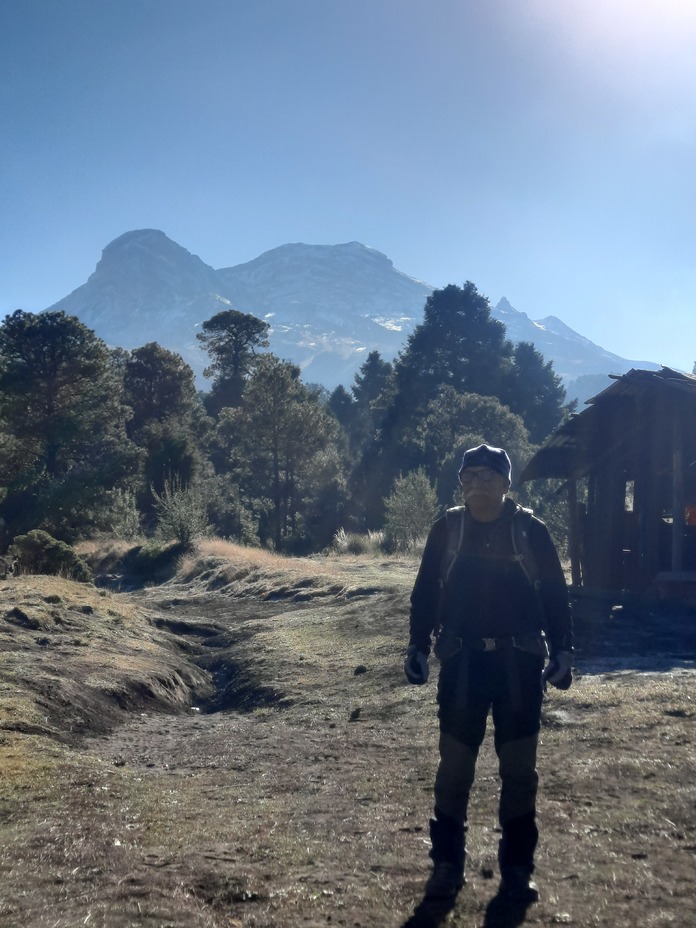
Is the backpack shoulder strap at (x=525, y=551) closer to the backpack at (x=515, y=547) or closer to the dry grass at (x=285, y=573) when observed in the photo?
the backpack at (x=515, y=547)

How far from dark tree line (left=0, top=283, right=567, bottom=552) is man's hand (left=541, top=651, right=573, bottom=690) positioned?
2323cm

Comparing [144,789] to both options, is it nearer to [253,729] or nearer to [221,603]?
[253,729]

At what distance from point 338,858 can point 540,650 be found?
1.32 m

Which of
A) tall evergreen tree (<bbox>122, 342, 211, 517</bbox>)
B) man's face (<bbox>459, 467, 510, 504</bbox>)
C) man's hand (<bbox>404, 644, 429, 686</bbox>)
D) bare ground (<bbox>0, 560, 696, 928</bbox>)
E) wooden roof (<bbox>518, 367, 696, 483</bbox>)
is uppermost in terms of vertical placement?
tall evergreen tree (<bbox>122, 342, 211, 517</bbox>)

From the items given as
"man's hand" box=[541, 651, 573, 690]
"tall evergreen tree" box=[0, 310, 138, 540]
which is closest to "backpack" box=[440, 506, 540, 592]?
"man's hand" box=[541, 651, 573, 690]

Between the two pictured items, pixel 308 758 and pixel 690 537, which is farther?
pixel 690 537

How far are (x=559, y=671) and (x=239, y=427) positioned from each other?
36037mm

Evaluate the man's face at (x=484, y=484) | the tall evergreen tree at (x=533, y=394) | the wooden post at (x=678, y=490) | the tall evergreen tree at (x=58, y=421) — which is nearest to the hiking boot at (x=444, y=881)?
the man's face at (x=484, y=484)

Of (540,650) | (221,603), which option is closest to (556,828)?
(540,650)

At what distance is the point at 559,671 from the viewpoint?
147 inches

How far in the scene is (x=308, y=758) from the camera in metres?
6.00

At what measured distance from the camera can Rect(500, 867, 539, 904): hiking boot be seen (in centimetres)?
335

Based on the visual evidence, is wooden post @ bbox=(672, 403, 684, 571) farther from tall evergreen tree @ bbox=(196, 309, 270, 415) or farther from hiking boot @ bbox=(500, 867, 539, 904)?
tall evergreen tree @ bbox=(196, 309, 270, 415)

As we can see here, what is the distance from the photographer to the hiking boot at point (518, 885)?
3.35 m
